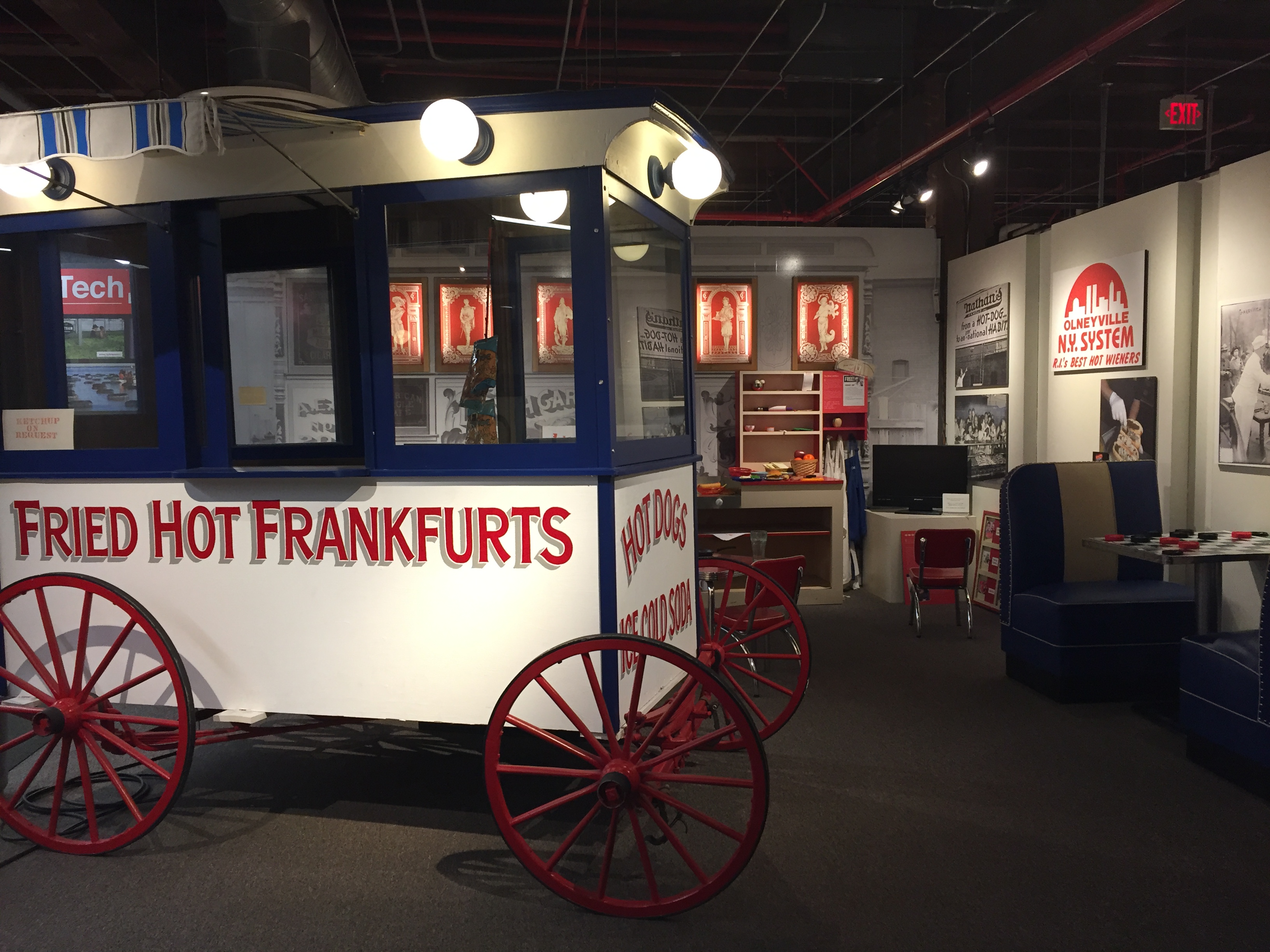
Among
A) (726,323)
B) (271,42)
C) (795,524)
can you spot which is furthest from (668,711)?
(726,323)

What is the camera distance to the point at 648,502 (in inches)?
123

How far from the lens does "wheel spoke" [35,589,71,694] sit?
312 centimetres

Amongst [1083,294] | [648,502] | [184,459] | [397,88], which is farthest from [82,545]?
[1083,294]

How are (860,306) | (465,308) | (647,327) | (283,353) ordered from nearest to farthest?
1. (647,327)
2. (465,308)
3. (283,353)
4. (860,306)

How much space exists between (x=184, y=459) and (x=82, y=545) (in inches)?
20.5

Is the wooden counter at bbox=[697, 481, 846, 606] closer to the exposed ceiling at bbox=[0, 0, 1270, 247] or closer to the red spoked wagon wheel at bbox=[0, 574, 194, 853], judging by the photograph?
the exposed ceiling at bbox=[0, 0, 1270, 247]

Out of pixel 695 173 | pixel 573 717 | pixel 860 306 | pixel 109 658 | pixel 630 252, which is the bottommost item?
pixel 573 717

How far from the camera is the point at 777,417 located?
8508 mm

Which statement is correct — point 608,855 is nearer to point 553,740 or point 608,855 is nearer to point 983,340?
point 553,740

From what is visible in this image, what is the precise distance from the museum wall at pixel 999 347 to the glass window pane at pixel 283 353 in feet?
17.3

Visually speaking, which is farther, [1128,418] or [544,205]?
[1128,418]

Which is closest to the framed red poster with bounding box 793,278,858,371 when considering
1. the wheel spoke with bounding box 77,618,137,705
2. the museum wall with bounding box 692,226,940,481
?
the museum wall with bounding box 692,226,940,481

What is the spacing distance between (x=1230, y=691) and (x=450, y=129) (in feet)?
11.9

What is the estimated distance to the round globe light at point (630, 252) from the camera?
3.14m
